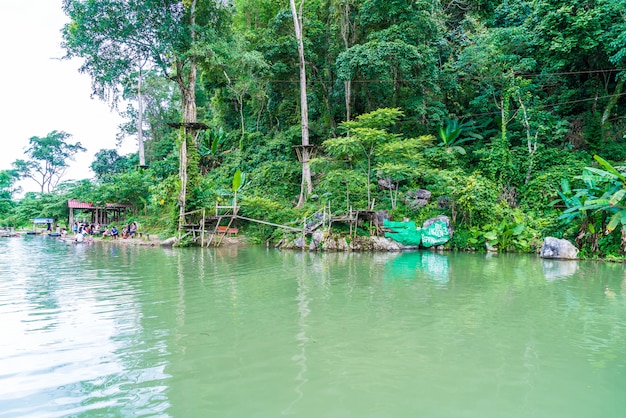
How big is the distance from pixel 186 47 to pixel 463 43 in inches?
562

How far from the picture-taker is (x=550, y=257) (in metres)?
12.9

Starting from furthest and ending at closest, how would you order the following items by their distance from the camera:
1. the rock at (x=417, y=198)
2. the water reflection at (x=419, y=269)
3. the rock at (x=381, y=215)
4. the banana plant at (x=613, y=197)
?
the rock at (x=417, y=198) → the rock at (x=381, y=215) → the banana plant at (x=613, y=197) → the water reflection at (x=419, y=269)

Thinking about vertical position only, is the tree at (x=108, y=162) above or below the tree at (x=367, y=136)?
above

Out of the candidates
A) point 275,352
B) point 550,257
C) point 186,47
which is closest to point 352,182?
point 550,257

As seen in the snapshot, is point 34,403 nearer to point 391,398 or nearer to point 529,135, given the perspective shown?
point 391,398

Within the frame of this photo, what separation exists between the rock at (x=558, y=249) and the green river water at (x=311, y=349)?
5982 mm

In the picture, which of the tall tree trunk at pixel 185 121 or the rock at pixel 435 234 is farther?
the tall tree trunk at pixel 185 121

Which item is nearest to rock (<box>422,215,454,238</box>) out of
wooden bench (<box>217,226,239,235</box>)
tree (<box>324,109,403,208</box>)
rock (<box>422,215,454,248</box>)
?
rock (<box>422,215,454,248</box>)

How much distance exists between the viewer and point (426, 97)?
19531mm

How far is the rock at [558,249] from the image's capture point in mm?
12641

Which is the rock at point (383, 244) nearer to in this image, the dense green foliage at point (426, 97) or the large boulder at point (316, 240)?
the dense green foliage at point (426, 97)

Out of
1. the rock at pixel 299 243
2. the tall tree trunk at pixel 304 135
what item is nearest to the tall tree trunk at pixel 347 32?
the tall tree trunk at pixel 304 135

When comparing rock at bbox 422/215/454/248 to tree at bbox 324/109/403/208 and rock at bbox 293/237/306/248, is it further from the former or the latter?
rock at bbox 293/237/306/248

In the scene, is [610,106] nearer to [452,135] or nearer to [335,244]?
[452,135]
